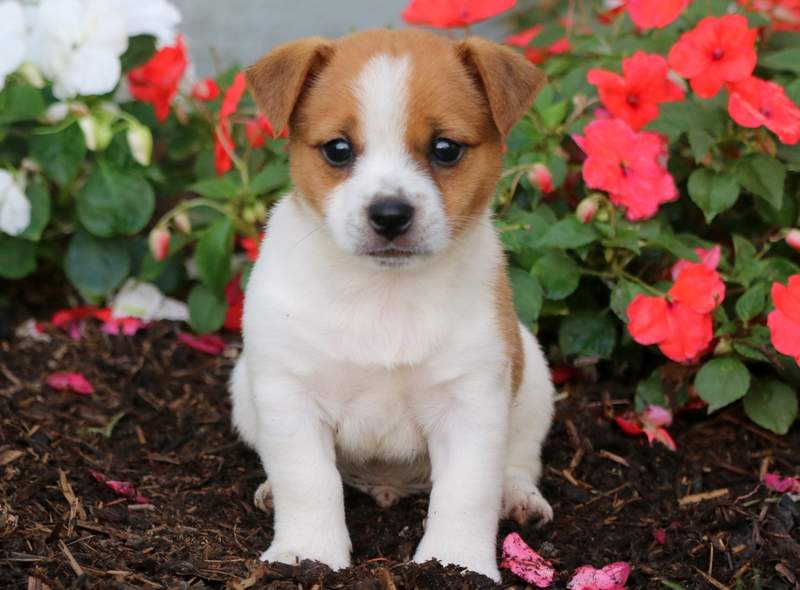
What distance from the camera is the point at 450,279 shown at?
A: 4.38 meters

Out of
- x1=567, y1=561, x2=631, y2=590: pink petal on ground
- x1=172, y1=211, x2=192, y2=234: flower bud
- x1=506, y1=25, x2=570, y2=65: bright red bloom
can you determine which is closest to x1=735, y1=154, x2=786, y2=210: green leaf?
x1=506, y1=25, x2=570, y2=65: bright red bloom

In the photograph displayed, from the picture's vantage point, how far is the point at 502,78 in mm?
4246

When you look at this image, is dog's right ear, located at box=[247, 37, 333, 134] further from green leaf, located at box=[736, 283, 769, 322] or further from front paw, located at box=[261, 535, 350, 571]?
green leaf, located at box=[736, 283, 769, 322]

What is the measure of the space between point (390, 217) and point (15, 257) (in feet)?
9.93

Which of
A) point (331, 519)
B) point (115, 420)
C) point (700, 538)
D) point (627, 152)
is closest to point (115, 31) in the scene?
point (115, 420)

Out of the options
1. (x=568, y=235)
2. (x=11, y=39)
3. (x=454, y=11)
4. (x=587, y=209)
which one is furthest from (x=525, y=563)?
(x=11, y=39)

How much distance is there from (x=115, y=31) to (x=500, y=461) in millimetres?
3176

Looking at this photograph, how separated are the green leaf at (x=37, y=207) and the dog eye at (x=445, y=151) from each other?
268 centimetres

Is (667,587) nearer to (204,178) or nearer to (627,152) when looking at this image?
(627,152)

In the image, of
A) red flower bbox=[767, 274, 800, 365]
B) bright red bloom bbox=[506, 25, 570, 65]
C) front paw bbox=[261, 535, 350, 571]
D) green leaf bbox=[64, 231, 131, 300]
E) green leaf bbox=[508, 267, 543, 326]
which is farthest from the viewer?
bright red bloom bbox=[506, 25, 570, 65]

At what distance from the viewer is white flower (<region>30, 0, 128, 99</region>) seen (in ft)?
19.9

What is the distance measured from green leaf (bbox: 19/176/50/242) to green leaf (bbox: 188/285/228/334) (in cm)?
81

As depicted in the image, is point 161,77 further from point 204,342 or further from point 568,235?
point 568,235

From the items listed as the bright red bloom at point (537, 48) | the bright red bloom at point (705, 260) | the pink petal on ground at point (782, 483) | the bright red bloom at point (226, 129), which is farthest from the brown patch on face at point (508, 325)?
the bright red bloom at point (537, 48)
